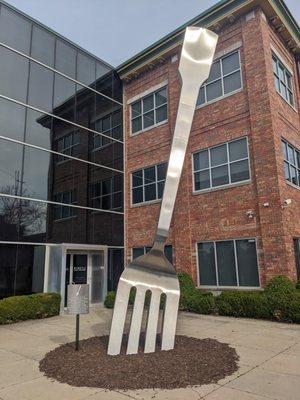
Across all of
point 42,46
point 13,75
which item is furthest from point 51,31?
point 13,75

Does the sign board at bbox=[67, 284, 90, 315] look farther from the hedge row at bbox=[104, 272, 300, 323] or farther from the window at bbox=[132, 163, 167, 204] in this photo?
the window at bbox=[132, 163, 167, 204]

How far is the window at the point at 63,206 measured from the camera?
14.1m

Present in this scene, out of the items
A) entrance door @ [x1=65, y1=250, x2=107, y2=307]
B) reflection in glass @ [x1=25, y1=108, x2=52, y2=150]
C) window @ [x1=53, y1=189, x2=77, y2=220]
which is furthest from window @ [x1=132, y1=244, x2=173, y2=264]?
reflection in glass @ [x1=25, y1=108, x2=52, y2=150]

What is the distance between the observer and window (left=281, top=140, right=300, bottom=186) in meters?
13.4

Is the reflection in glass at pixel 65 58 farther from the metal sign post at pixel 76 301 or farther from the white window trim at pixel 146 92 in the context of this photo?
the metal sign post at pixel 76 301

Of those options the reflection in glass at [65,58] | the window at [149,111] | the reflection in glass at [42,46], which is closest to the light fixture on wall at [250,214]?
the window at [149,111]

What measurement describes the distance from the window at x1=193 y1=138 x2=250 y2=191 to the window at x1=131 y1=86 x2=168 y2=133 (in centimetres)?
314

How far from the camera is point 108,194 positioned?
648 inches

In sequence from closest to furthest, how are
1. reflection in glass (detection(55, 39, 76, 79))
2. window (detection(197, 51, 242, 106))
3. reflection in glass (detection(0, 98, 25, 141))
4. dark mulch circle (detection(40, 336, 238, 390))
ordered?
dark mulch circle (detection(40, 336, 238, 390)) < reflection in glass (detection(0, 98, 25, 141)) < window (detection(197, 51, 242, 106)) < reflection in glass (detection(55, 39, 76, 79))

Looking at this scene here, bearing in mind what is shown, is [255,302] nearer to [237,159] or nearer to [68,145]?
[237,159]

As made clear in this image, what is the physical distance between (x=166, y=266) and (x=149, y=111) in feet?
38.8

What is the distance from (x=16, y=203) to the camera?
12828 millimetres

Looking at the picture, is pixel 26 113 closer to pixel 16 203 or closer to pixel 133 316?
pixel 16 203

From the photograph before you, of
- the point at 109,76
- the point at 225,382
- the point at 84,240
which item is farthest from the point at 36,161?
the point at 225,382
